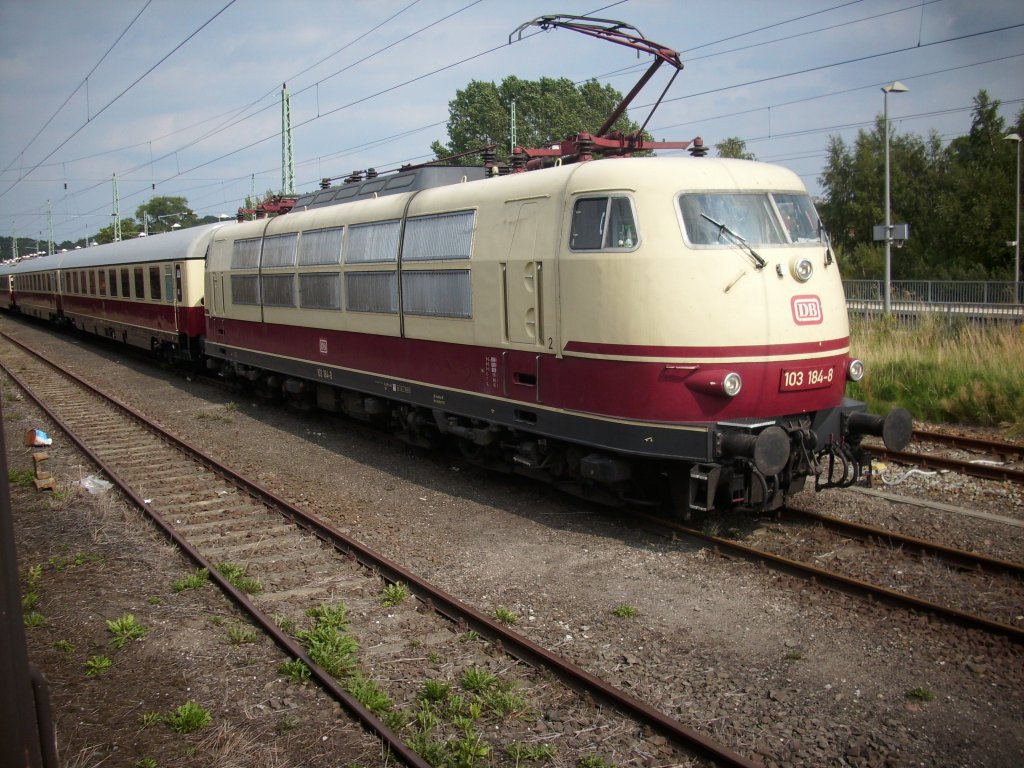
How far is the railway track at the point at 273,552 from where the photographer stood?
496cm

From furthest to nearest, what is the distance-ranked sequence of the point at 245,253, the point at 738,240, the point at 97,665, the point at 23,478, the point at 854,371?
the point at 245,253 < the point at 23,478 < the point at 854,371 < the point at 738,240 < the point at 97,665

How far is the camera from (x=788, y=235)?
7.68m

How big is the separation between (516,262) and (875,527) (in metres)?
4.07

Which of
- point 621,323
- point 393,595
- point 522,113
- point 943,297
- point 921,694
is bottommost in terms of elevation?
point 921,694

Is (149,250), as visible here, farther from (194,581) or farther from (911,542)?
(911,542)

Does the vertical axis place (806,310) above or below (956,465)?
above

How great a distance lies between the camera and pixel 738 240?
7.36 meters

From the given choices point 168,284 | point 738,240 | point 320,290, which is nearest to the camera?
point 738,240

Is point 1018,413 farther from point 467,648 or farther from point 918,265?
point 918,265

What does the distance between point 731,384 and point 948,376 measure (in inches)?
314

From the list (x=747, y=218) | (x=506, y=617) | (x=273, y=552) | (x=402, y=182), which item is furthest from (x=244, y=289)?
→ (x=506, y=617)

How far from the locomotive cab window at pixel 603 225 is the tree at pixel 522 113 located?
54.7m

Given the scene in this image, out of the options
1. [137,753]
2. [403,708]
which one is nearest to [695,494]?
[403,708]

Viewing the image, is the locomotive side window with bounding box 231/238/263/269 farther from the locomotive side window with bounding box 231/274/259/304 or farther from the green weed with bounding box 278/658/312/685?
the green weed with bounding box 278/658/312/685
